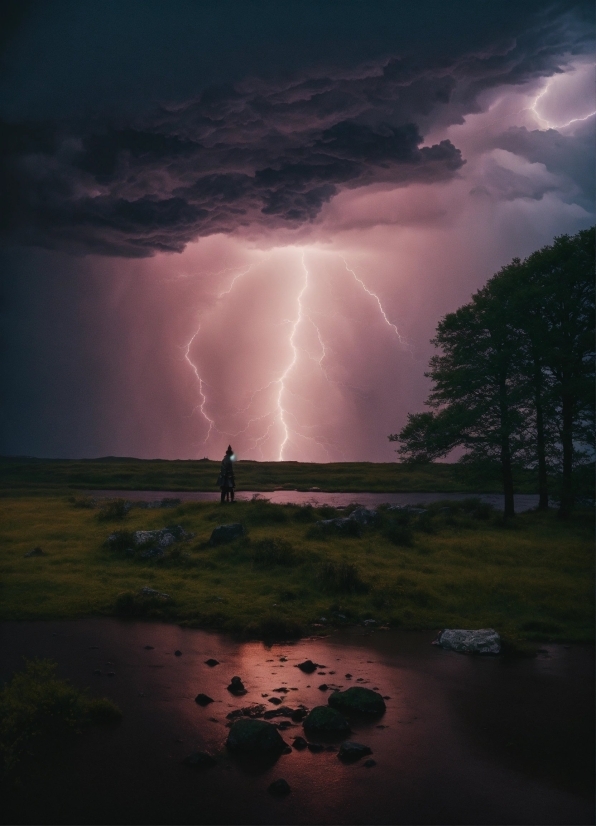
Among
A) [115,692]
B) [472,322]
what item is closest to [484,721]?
[115,692]

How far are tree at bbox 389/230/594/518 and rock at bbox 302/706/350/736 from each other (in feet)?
70.4

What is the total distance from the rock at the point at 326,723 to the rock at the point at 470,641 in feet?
16.2

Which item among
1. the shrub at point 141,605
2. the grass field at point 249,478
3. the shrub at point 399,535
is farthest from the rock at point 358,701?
the grass field at point 249,478

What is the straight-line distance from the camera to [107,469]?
92000 mm

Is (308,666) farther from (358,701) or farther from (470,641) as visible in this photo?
(470,641)

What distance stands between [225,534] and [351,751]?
14691 millimetres

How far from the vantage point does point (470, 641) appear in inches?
525

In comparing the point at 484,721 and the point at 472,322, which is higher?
the point at 472,322

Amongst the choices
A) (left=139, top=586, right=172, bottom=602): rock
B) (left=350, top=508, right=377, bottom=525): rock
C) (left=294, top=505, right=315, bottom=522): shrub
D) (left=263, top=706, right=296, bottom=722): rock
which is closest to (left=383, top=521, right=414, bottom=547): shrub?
(left=350, top=508, right=377, bottom=525): rock

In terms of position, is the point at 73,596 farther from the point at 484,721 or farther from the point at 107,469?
the point at 107,469

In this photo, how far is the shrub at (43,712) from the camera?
8.93 metres

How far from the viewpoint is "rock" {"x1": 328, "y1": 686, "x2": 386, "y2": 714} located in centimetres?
986

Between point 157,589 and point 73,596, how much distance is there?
235cm

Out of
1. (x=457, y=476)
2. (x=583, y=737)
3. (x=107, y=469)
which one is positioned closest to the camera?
(x=583, y=737)
